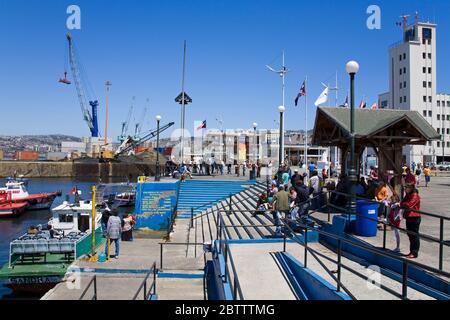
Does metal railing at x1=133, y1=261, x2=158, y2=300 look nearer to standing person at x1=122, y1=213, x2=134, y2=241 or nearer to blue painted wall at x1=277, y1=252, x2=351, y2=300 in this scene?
blue painted wall at x1=277, y1=252, x2=351, y2=300

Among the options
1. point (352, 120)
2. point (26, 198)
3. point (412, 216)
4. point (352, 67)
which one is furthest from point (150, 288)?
point (26, 198)

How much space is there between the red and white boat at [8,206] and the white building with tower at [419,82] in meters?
67.8

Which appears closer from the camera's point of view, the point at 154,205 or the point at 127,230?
the point at 127,230

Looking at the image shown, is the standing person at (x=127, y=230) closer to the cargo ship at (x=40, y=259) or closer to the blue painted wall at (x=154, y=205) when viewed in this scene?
the cargo ship at (x=40, y=259)

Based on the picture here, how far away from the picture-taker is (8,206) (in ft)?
137

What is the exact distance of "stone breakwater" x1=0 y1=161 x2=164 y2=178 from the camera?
9969 centimetres

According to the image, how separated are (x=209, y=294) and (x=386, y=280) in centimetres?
532

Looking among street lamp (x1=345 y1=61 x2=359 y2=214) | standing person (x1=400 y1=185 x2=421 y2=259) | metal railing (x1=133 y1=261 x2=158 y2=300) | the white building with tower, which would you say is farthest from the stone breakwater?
standing person (x1=400 y1=185 x2=421 y2=259)

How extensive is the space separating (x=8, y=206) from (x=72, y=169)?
2499 inches

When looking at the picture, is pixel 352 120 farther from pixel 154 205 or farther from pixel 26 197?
pixel 26 197
